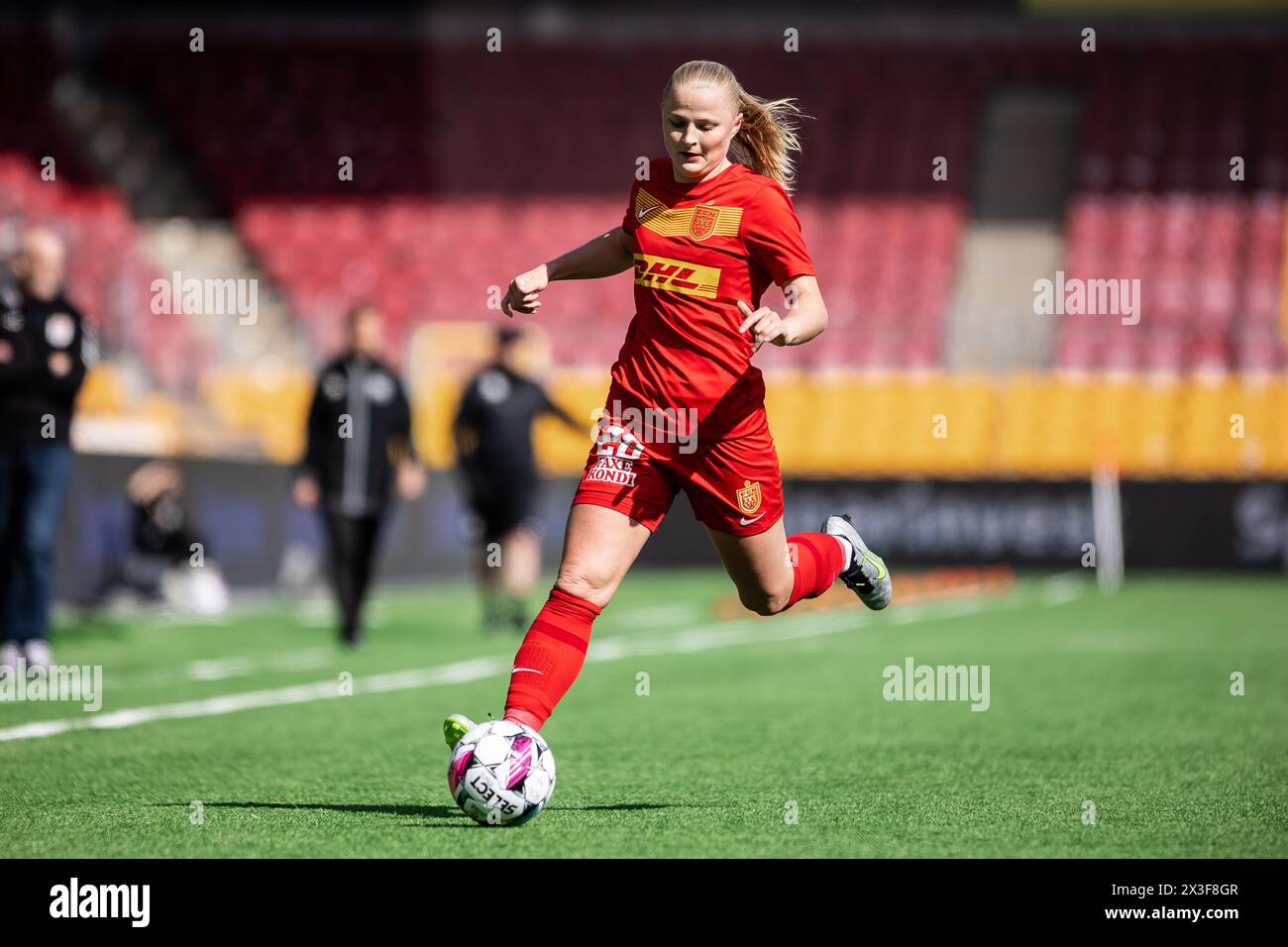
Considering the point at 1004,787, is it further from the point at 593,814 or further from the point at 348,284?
the point at 348,284

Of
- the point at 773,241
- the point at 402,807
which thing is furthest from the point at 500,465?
the point at 773,241

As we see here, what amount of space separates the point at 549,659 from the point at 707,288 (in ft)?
3.95

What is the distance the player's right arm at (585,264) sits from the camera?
5.60 metres

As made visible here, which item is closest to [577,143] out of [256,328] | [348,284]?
[348,284]

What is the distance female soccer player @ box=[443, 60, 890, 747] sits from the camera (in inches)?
210

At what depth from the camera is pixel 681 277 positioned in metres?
5.42

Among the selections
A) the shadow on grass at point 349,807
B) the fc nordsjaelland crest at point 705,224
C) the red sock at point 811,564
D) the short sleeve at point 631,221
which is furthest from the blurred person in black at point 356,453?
the fc nordsjaelland crest at point 705,224

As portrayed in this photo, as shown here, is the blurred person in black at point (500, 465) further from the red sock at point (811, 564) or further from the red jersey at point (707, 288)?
the red jersey at point (707, 288)

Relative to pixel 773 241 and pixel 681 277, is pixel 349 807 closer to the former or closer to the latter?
pixel 681 277

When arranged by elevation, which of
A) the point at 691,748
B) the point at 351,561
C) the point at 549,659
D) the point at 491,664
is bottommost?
the point at 691,748

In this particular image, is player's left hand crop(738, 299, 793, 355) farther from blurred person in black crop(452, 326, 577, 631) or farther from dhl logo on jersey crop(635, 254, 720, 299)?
blurred person in black crop(452, 326, 577, 631)

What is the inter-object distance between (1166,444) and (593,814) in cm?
1920

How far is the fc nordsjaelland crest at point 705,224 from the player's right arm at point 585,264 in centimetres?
28

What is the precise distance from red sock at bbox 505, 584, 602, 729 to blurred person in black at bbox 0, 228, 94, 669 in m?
5.33
